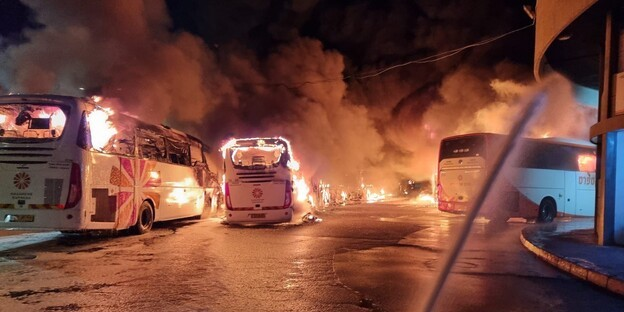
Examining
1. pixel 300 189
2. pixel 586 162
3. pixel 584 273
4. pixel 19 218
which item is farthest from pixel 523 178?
pixel 19 218

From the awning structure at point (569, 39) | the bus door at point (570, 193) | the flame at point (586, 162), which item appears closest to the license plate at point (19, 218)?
the awning structure at point (569, 39)

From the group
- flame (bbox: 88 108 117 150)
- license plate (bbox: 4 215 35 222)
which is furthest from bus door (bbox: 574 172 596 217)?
license plate (bbox: 4 215 35 222)

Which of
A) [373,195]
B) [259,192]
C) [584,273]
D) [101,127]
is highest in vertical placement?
[101,127]

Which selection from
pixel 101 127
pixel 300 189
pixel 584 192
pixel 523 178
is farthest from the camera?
pixel 584 192

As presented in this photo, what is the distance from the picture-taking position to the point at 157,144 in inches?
475

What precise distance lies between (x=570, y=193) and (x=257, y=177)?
37.7ft

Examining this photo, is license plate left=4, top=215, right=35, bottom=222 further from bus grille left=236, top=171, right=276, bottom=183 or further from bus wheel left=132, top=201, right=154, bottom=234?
bus grille left=236, top=171, right=276, bottom=183

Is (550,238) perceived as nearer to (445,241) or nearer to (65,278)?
(445,241)

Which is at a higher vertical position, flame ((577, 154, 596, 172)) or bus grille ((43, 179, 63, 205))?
flame ((577, 154, 596, 172))

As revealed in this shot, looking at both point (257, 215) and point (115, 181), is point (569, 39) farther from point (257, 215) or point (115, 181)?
point (115, 181)

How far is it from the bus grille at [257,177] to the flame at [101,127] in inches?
158

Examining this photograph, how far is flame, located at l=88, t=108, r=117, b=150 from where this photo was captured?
9166 millimetres

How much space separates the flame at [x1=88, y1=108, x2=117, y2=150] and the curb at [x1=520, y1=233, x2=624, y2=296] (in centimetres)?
814

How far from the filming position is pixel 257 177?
13188 millimetres
